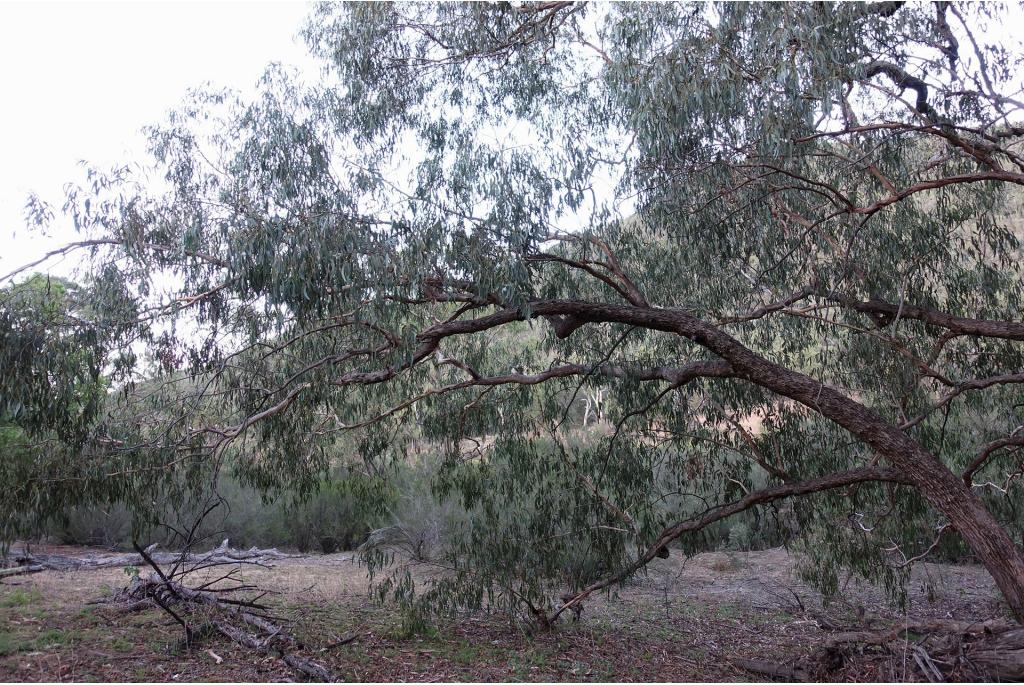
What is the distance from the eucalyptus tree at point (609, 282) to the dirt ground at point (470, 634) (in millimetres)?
625

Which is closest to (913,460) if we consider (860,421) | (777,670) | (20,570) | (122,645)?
(860,421)

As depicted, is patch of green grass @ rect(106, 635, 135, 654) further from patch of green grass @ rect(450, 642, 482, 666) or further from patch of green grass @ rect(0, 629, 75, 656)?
patch of green grass @ rect(450, 642, 482, 666)

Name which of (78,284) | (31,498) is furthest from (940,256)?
(31,498)

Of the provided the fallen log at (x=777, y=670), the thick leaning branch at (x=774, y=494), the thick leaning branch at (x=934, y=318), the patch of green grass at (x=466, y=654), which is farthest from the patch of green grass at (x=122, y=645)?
the thick leaning branch at (x=934, y=318)

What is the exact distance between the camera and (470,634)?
24.6ft

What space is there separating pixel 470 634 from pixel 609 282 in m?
3.46

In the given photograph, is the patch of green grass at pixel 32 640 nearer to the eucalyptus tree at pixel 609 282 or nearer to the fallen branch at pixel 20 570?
the eucalyptus tree at pixel 609 282

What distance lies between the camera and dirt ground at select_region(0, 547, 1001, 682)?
5852mm

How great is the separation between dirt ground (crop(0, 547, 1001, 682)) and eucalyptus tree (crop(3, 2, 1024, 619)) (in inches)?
24.6

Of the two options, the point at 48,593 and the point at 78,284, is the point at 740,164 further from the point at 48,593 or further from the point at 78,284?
the point at 48,593

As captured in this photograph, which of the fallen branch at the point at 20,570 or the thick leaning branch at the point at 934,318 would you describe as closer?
the thick leaning branch at the point at 934,318

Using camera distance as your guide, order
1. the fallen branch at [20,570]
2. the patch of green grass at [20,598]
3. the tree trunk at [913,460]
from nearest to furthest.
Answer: the tree trunk at [913,460] < the patch of green grass at [20,598] < the fallen branch at [20,570]

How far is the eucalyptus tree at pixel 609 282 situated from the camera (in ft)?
18.5

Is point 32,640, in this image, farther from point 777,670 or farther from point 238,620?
point 777,670
